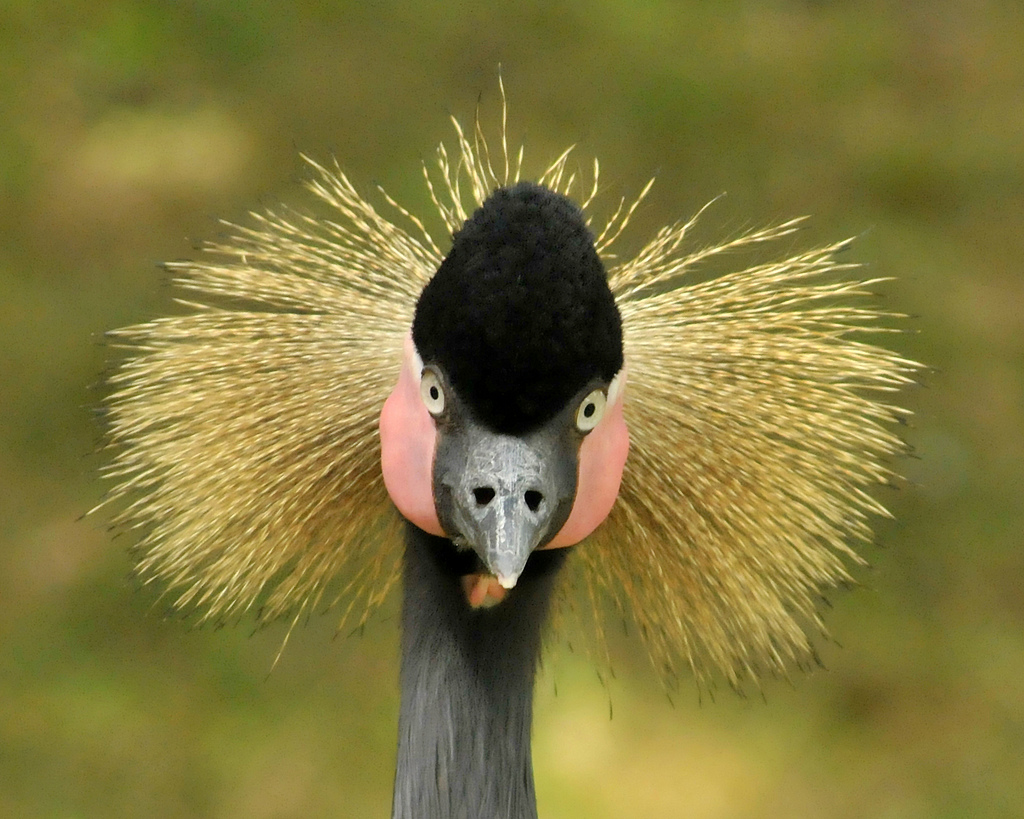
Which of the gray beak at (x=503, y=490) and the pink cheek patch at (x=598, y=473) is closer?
the gray beak at (x=503, y=490)

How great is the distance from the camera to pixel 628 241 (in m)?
2.47

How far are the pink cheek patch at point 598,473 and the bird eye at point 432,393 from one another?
12 cm

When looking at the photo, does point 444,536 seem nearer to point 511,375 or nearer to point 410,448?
point 410,448

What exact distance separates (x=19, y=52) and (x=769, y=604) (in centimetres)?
236

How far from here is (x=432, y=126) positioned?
291cm

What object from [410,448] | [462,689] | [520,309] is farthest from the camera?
[462,689]

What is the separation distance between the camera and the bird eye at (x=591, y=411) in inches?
41.4

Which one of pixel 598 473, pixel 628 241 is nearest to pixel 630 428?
A: pixel 598 473

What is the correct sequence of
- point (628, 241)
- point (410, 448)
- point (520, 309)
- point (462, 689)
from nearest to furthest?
point (520, 309)
point (410, 448)
point (462, 689)
point (628, 241)

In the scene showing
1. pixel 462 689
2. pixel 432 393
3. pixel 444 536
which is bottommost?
pixel 462 689

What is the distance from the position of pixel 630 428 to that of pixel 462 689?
0.89 feet

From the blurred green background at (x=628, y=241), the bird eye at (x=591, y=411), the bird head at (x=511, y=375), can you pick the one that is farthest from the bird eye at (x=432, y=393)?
the blurred green background at (x=628, y=241)

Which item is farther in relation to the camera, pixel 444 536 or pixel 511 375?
pixel 444 536

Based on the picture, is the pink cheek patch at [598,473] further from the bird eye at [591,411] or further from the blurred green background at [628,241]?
the blurred green background at [628,241]
